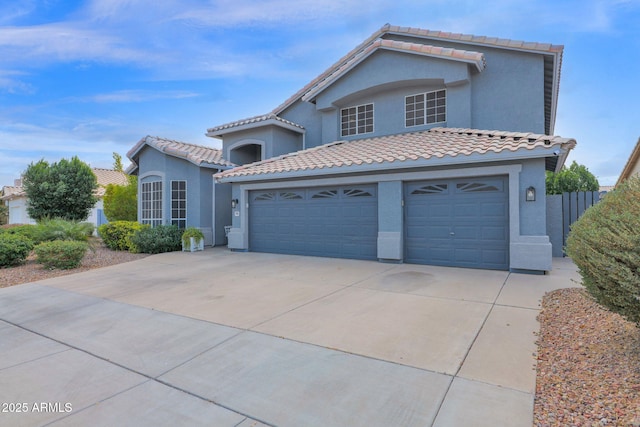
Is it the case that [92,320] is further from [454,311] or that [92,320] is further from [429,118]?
[429,118]

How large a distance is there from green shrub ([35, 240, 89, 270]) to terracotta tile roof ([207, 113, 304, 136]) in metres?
8.36

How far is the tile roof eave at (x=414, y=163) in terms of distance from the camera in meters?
8.41

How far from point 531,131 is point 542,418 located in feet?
36.7

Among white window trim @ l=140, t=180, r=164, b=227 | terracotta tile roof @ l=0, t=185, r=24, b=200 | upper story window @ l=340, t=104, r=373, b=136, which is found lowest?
white window trim @ l=140, t=180, r=164, b=227

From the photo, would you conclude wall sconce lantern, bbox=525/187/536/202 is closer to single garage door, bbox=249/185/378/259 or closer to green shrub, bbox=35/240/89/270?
single garage door, bbox=249/185/378/259

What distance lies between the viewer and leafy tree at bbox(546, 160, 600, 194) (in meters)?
28.5

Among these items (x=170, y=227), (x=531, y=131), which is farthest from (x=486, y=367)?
(x=170, y=227)

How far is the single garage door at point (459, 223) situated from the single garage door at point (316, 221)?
126 centimetres

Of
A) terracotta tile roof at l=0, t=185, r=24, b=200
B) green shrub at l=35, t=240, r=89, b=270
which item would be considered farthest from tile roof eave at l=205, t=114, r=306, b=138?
terracotta tile roof at l=0, t=185, r=24, b=200

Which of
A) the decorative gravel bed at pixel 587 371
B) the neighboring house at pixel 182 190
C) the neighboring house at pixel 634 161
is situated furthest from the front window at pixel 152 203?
the neighboring house at pixel 634 161

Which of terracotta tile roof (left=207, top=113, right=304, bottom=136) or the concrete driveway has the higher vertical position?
terracotta tile roof (left=207, top=113, right=304, bottom=136)

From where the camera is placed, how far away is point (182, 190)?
15820 mm

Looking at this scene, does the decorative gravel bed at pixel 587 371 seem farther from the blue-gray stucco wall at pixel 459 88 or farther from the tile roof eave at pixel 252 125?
the tile roof eave at pixel 252 125

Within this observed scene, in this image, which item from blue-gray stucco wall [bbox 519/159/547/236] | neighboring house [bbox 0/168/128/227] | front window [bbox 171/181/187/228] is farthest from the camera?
neighboring house [bbox 0/168/128/227]
